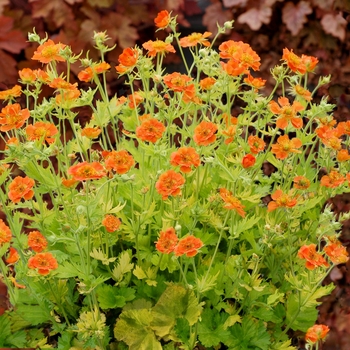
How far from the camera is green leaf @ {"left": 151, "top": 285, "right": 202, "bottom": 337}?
1387 mm

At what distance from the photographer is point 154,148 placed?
4.67 feet

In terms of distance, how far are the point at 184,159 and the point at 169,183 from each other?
0.17 feet

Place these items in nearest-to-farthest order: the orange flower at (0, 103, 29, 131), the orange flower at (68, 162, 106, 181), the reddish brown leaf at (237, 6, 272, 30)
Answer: the orange flower at (68, 162, 106, 181) → the orange flower at (0, 103, 29, 131) → the reddish brown leaf at (237, 6, 272, 30)

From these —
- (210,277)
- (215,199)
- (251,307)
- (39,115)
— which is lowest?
(251,307)

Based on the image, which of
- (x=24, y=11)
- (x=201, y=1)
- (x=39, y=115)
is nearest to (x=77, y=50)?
(x=24, y=11)

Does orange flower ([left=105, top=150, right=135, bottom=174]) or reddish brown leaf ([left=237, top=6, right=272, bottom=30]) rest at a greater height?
orange flower ([left=105, top=150, right=135, bottom=174])

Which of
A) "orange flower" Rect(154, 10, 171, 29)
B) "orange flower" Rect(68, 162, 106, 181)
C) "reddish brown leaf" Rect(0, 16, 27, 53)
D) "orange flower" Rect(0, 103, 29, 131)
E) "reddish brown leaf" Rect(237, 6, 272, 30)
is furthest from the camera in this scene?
"reddish brown leaf" Rect(237, 6, 272, 30)

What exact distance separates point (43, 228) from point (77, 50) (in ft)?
3.51

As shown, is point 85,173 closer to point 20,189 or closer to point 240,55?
point 20,189

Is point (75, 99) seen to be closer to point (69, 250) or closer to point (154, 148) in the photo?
point (154, 148)

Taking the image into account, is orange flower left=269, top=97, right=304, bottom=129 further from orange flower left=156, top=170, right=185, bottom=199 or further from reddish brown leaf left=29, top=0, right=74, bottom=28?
reddish brown leaf left=29, top=0, right=74, bottom=28

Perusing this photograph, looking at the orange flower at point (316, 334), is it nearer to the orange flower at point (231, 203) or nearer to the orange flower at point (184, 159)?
the orange flower at point (231, 203)

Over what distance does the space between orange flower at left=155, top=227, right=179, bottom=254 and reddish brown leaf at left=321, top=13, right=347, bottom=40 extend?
1.54m

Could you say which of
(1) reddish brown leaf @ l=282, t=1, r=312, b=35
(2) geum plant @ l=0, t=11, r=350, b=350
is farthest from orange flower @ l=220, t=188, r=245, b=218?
(1) reddish brown leaf @ l=282, t=1, r=312, b=35
